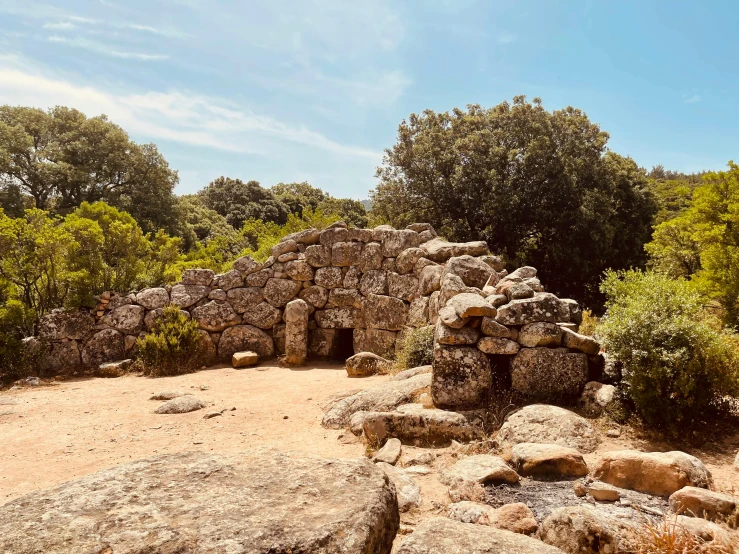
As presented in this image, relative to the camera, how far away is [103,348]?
35.6 ft

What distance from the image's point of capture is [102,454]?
562 centimetres

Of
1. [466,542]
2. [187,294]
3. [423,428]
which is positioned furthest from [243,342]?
[466,542]

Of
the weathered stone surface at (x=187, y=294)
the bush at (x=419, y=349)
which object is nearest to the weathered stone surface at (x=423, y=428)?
the bush at (x=419, y=349)

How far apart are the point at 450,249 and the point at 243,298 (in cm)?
521

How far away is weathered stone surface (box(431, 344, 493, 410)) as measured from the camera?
570 cm

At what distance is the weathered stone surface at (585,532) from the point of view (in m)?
2.79

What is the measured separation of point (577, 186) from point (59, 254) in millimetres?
16206

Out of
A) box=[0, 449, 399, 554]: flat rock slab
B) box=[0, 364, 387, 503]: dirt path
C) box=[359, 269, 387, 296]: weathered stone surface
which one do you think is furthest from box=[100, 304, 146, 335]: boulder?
box=[0, 449, 399, 554]: flat rock slab

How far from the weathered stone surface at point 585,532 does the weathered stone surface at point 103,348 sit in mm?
10491

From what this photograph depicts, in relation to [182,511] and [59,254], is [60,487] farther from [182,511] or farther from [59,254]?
[59,254]

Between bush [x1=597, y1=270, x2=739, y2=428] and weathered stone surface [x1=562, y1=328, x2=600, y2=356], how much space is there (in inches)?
23.0

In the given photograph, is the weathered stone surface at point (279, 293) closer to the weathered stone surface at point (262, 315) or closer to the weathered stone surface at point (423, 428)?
the weathered stone surface at point (262, 315)

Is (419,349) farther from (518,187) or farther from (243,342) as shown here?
(518,187)

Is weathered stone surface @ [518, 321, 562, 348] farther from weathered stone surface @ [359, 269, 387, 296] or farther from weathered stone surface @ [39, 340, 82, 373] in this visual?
weathered stone surface @ [39, 340, 82, 373]
